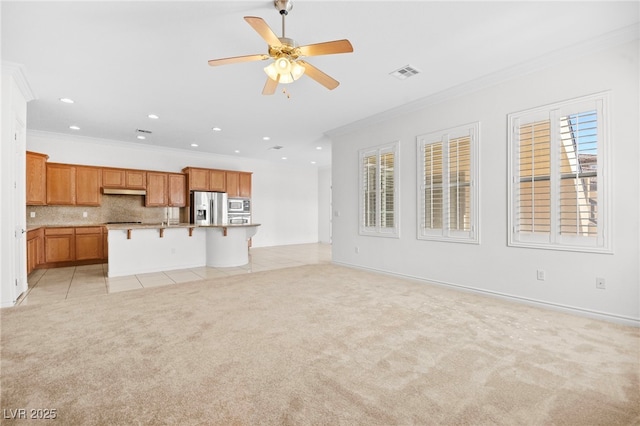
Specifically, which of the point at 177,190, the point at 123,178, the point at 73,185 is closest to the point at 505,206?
the point at 177,190

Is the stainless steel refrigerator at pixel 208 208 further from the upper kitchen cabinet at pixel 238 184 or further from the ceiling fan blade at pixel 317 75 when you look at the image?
the ceiling fan blade at pixel 317 75

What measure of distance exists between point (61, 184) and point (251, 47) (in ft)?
19.6

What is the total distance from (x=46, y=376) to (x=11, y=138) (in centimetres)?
319

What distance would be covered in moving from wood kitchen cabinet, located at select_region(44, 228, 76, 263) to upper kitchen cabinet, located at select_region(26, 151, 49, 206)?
2.12 feet

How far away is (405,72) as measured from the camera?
3.77 metres

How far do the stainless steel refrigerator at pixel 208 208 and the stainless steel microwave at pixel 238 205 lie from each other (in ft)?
0.78

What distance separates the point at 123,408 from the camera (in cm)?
174

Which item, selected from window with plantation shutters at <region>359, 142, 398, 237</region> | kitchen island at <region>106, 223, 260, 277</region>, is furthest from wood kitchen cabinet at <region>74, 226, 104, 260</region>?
window with plantation shutters at <region>359, 142, 398, 237</region>

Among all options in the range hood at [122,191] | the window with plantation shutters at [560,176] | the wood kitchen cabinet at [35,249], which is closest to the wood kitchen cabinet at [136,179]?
the range hood at [122,191]

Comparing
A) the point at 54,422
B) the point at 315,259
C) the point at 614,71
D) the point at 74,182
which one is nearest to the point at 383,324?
the point at 54,422

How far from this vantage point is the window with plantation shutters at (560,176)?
3.13 meters

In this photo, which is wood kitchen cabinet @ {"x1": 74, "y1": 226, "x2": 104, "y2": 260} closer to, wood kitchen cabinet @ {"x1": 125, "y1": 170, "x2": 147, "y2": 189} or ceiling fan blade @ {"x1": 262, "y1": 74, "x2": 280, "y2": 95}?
wood kitchen cabinet @ {"x1": 125, "y1": 170, "x2": 147, "y2": 189}

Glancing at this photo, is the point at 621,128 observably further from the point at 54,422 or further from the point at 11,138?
the point at 11,138

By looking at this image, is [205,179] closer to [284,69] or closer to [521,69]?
[284,69]
